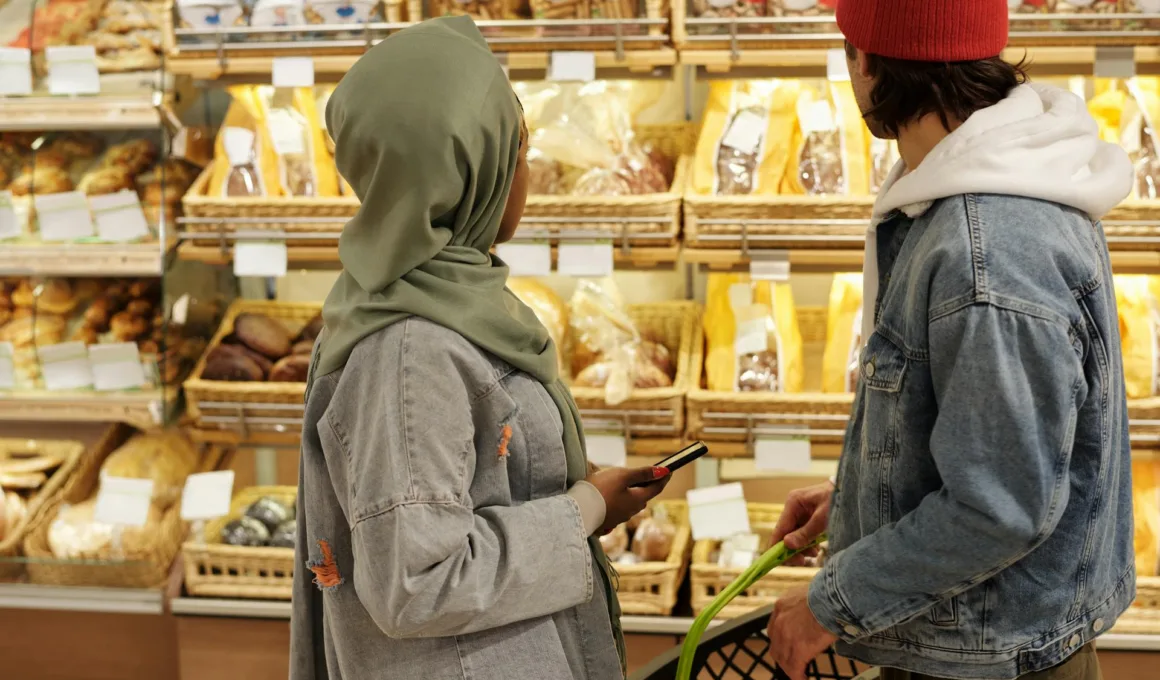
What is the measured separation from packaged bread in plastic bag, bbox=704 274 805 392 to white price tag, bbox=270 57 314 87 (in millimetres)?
1126

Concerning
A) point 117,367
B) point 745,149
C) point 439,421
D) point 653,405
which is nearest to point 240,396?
point 117,367

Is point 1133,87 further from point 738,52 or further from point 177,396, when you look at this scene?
point 177,396

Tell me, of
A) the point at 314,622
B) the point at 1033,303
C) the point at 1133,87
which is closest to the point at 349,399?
the point at 314,622

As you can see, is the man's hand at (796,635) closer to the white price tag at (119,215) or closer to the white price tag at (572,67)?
the white price tag at (572,67)

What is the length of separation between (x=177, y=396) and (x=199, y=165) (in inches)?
24.0

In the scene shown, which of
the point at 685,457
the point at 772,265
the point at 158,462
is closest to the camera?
the point at 685,457

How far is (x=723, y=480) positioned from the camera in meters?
3.00

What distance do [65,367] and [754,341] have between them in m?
1.78

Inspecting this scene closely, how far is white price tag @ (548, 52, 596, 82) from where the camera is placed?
7.82 feet

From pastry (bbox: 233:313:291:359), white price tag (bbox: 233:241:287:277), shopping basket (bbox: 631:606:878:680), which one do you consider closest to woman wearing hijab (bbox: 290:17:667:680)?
shopping basket (bbox: 631:606:878:680)

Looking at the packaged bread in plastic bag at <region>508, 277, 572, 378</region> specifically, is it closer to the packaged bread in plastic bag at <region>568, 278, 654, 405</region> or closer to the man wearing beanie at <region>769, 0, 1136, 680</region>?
the packaged bread in plastic bag at <region>568, 278, 654, 405</region>

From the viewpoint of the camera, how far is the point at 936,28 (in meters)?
1.19

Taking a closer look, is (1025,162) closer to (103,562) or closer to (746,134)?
(746,134)

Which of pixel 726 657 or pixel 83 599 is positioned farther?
pixel 83 599
